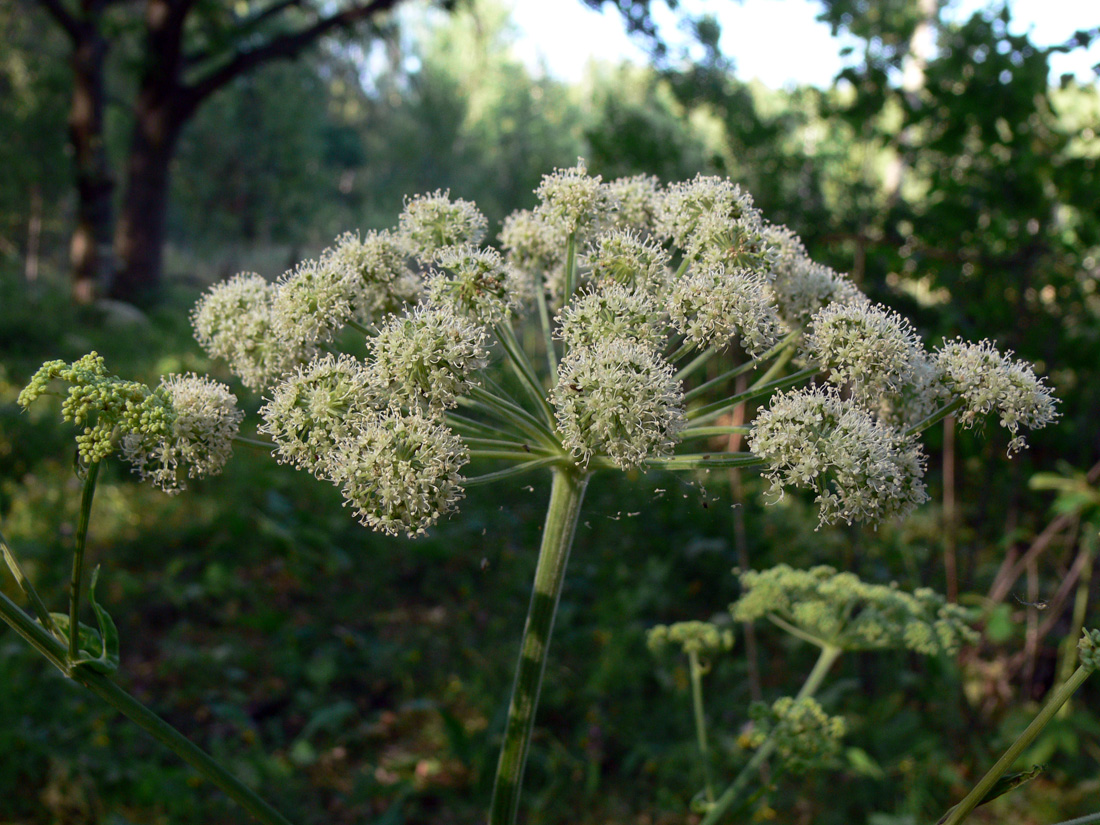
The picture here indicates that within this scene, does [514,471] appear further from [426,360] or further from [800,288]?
[800,288]

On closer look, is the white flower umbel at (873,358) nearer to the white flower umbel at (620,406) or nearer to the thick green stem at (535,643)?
the white flower umbel at (620,406)

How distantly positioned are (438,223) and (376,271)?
255 millimetres

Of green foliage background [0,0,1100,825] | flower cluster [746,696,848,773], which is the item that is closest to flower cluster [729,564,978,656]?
flower cluster [746,696,848,773]

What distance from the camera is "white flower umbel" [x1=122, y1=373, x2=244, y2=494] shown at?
5.49 ft

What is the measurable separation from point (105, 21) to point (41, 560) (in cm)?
1435

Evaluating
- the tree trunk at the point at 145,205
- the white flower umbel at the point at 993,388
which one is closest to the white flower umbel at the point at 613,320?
the white flower umbel at the point at 993,388

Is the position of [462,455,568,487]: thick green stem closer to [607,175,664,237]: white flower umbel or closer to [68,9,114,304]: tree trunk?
[607,175,664,237]: white flower umbel

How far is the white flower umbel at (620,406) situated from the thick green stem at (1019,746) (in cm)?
78

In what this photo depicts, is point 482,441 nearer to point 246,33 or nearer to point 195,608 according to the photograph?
point 195,608

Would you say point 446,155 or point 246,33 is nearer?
point 246,33

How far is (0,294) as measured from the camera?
1515 centimetres

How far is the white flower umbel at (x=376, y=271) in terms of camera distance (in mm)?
2104

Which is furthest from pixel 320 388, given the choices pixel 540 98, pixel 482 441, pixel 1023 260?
pixel 540 98

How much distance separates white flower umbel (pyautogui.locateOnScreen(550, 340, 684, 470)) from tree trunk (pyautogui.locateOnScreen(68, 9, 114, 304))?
59.2 ft
